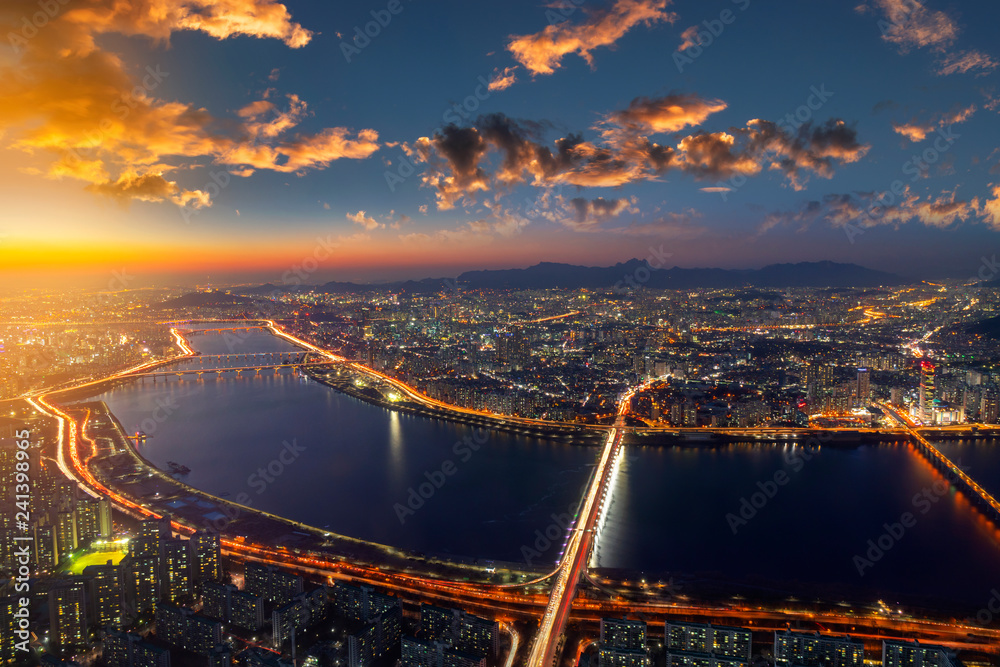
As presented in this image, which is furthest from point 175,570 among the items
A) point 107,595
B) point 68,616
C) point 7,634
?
point 7,634

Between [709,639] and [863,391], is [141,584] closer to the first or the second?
[709,639]

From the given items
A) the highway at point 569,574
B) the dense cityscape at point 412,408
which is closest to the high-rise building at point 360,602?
the dense cityscape at point 412,408

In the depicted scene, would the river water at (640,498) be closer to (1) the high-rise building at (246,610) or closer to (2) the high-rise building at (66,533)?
(1) the high-rise building at (246,610)

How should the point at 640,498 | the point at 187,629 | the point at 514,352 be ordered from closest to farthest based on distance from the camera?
the point at 187,629 < the point at 640,498 < the point at 514,352

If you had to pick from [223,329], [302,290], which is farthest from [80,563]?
[302,290]

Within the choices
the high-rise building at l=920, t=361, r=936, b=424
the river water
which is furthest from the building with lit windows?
the high-rise building at l=920, t=361, r=936, b=424

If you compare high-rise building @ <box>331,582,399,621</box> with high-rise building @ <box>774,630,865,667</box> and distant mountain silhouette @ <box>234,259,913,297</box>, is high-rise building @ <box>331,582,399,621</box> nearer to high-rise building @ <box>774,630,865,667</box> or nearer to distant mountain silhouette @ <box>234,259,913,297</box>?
high-rise building @ <box>774,630,865,667</box>
